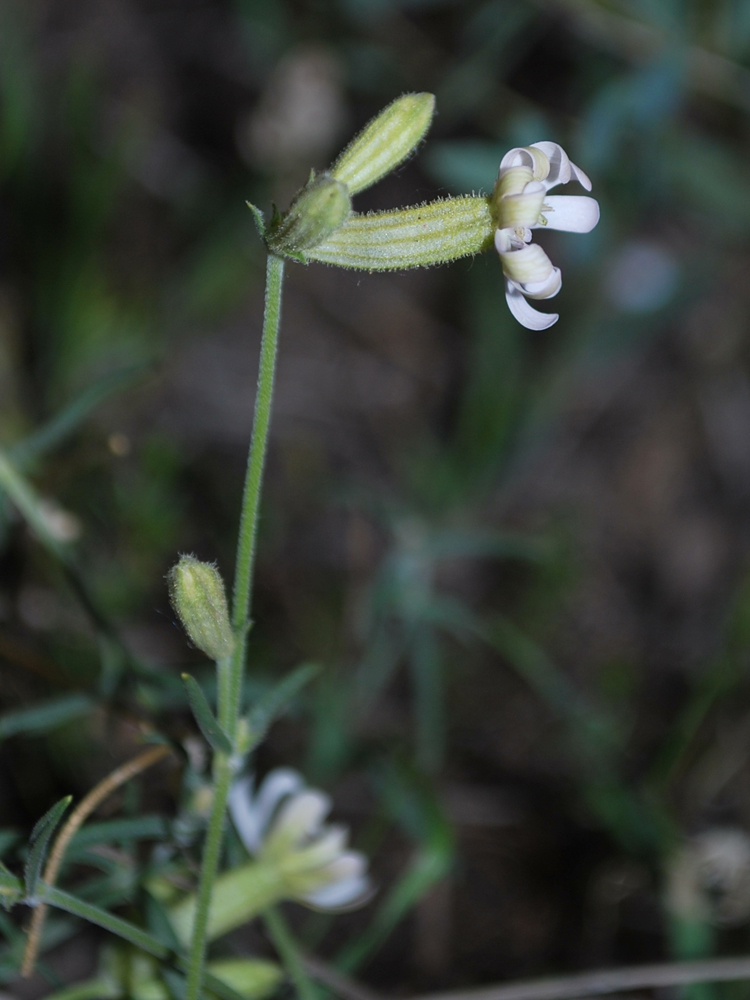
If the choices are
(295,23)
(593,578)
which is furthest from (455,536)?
(295,23)

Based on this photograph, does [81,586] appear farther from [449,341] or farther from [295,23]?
[295,23]

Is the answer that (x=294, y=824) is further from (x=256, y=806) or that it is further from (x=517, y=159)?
(x=517, y=159)

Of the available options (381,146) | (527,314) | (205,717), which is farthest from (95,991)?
(381,146)

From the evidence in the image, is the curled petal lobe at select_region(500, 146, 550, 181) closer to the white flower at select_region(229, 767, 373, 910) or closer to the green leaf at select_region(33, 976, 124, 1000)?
the white flower at select_region(229, 767, 373, 910)

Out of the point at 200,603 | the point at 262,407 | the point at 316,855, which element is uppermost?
the point at 262,407

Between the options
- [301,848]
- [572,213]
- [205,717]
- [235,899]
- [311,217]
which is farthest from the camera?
[301,848]

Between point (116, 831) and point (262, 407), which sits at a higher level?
point (262, 407)

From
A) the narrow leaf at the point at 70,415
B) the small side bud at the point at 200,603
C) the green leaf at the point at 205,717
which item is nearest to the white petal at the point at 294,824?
the green leaf at the point at 205,717
